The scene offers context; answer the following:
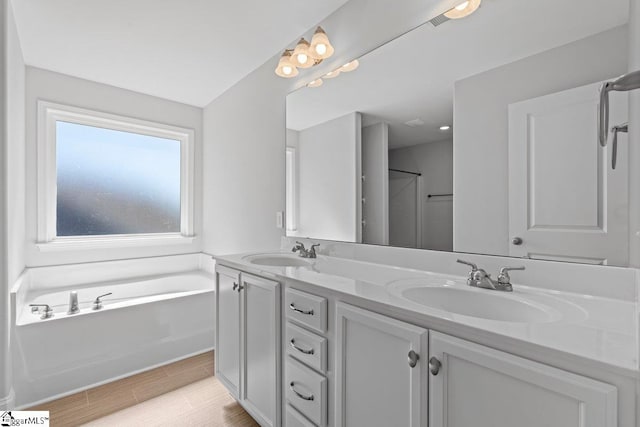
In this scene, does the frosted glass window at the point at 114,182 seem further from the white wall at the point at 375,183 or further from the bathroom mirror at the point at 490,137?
the white wall at the point at 375,183

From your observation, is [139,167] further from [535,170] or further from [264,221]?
[535,170]

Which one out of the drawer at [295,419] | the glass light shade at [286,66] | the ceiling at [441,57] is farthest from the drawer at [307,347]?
the glass light shade at [286,66]

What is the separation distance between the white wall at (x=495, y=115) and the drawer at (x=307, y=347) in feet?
2.36

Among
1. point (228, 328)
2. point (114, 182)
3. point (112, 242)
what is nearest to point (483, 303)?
point (228, 328)

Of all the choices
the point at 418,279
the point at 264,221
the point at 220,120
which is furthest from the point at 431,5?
the point at 220,120

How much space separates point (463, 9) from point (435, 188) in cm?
77

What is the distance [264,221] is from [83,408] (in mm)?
1625

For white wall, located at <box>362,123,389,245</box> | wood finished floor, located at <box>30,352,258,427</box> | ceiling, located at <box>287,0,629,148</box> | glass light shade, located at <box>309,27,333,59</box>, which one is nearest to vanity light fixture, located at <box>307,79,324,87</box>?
ceiling, located at <box>287,0,629,148</box>

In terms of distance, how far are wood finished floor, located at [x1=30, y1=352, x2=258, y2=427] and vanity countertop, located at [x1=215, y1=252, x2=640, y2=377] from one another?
104 centimetres

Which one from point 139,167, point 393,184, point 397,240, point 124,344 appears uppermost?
point 139,167

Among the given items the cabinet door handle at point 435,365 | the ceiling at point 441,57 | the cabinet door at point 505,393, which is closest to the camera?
the cabinet door at point 505,393

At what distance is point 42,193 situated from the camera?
100 inches

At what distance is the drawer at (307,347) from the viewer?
1159 millimetres

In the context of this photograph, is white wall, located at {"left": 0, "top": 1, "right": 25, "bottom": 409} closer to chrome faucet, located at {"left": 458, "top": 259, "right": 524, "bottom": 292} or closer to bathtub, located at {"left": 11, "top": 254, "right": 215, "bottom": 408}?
→ bathtub, located at {"left": 11, "top": 254, "right": 215, "bottom": 408}
